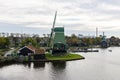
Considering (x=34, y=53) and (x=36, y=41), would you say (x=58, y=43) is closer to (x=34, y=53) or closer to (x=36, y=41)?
(x=34, y=53)

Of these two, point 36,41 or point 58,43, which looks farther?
point 36,41

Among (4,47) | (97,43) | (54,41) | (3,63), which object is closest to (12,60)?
A: (3,63)

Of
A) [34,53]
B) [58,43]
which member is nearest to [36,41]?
[58,43]

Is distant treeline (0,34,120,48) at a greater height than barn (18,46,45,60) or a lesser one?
greater

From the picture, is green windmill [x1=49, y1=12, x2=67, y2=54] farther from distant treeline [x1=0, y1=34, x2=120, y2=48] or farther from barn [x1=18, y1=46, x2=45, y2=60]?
distant treeline [x1=0, y1=34, x2=120, y2=48]

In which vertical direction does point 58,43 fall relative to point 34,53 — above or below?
above

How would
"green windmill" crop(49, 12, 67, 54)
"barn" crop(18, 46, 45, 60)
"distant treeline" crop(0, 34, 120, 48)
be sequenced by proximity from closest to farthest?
"barn" crop(18, 46, 45, 60) → "green windmill" crop(49, 12, 67, 54) → "distant treeline" crop(0, 34, 120, 48)

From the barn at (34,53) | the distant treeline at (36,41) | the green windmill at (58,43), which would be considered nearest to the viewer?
the barn at (34,53)

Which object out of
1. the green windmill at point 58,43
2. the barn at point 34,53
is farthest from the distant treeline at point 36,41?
the barn at point 34,53

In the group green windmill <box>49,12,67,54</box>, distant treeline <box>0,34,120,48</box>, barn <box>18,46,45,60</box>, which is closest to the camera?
barn <box>18,46,45,60</box>

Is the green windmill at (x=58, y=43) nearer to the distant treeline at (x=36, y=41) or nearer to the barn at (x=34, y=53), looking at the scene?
the barn at (x=34, y=53)

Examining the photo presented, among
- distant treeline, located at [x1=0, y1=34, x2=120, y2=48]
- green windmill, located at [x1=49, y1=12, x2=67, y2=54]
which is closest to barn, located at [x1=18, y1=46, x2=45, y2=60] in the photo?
green windmill, located at [x1=49, y1=12, x2=67, y2=54]

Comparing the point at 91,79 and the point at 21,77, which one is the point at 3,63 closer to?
the point at 21,77

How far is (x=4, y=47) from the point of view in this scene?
294ft
